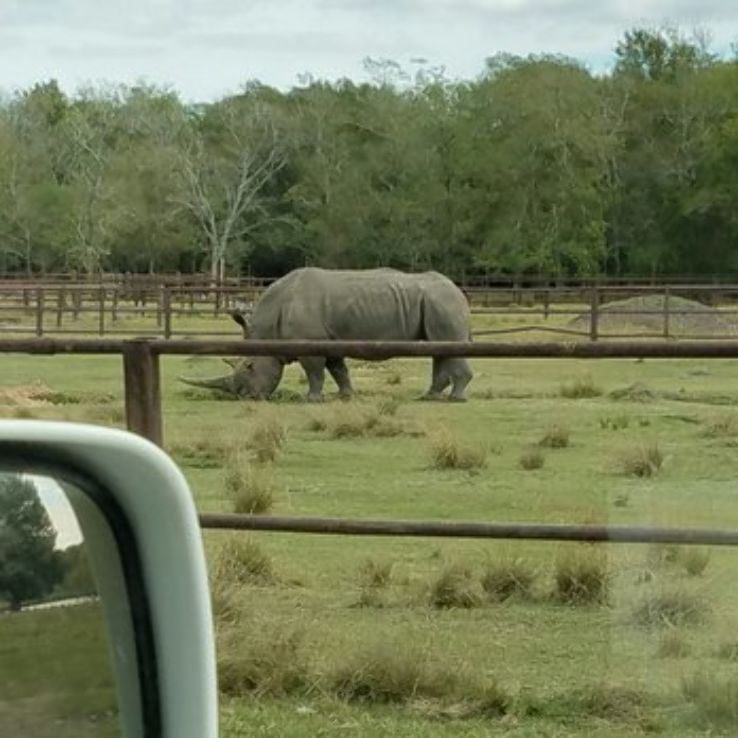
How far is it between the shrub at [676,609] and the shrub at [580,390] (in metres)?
11.7

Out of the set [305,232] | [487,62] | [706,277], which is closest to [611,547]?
[706,277]

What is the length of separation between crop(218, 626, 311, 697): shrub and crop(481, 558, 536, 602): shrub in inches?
48.2

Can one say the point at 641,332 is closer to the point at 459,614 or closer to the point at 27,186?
the point at 459,614

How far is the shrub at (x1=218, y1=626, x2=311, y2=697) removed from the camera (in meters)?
5.40

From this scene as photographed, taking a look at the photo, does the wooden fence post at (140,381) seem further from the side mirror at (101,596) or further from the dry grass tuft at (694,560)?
the side mirror at (101,596)

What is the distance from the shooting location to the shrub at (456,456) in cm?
1103

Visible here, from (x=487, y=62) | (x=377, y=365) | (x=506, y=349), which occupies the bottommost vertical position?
(x=377, y=365)

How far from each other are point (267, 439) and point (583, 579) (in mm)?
5679

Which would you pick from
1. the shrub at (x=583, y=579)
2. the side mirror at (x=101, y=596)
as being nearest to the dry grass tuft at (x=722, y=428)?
the shrub at (x=583, y=579)

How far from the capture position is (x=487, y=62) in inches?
2628

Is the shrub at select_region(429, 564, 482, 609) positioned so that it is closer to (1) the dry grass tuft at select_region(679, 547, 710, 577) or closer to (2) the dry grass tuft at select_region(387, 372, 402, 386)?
(1) the dry grass tuft at select_region(679, 547, 710, 577)

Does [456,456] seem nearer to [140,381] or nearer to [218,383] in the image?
[140,381]

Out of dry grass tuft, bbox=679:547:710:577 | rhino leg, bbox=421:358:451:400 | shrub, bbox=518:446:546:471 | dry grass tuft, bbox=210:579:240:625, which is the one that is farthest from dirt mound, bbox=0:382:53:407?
dry grass tuft, bbox=679:547:710:577

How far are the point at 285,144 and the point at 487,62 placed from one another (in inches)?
349
